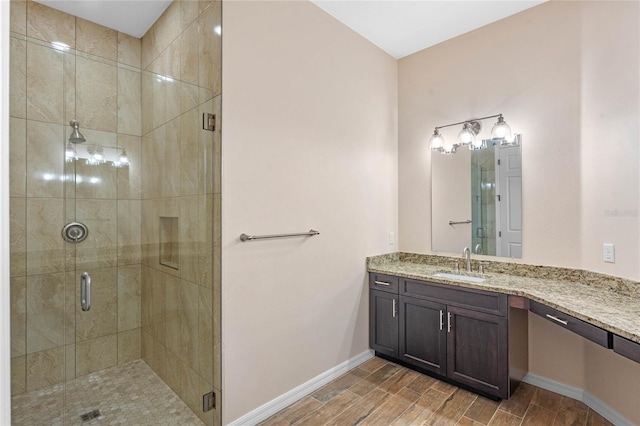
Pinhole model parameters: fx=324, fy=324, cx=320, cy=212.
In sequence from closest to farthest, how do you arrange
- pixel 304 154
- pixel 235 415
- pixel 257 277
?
1. pixel 235 415
2. pixel 257 277
3. pixel 304 154

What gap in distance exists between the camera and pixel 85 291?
77.0 inches

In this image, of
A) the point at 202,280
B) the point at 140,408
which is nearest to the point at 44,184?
the point at 202,280

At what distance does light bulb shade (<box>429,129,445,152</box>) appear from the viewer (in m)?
3.02

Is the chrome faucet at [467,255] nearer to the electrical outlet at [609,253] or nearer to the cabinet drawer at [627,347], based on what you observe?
the electrical outlet at [609,253]

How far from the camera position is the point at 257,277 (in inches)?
83.2

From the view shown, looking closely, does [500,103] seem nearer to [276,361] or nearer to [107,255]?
[276,361]

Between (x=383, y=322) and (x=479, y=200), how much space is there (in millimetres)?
1375

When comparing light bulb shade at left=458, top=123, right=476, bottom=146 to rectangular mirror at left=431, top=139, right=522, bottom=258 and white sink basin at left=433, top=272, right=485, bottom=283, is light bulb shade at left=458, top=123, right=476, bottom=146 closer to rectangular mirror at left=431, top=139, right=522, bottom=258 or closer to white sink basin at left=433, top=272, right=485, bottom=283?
rectangular mirror at left=431, top=139, right=522, bottom=258

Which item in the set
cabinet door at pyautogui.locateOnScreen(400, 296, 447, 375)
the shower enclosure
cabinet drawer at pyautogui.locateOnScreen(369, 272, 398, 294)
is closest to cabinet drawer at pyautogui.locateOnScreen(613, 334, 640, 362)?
cabinet door at pyautogui.locateOnScreen(400, 296, 447, 375)

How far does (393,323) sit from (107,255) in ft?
7.31

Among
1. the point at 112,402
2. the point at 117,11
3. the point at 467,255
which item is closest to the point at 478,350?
the point at 467,255

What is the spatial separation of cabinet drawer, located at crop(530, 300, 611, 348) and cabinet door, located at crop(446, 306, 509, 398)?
27cm

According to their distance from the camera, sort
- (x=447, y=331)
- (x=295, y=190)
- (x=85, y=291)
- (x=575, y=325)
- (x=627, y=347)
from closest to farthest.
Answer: (x=627, y=347) < (x=575, y=325) < (x=85, y=291) < (x=295, y=190) < (x=447, y=331)

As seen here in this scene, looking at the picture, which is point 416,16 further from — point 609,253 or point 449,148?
point 609,253
